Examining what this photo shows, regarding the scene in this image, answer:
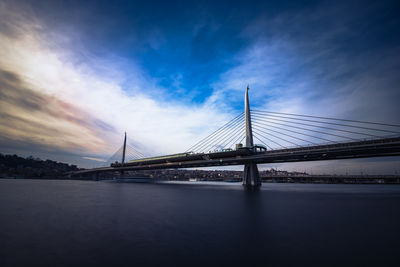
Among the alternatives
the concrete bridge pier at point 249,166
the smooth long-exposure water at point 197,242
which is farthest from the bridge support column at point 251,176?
the smooth long-exposure water at point 197,242

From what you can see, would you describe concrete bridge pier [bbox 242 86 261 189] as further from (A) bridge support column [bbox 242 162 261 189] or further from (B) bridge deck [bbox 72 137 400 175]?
(B) bridge deck [bbox 72 137 400 175]

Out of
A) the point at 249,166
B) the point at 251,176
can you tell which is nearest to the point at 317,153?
the point at 249,166

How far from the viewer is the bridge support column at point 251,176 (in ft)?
177

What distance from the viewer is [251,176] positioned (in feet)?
179

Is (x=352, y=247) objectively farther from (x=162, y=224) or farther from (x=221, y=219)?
(x=162, y=224)

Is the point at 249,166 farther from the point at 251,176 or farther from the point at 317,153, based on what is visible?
the point at 317,153

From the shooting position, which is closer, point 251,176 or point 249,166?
point 251,176

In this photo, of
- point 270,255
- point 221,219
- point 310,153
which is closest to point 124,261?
point 270,255

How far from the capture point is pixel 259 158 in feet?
157

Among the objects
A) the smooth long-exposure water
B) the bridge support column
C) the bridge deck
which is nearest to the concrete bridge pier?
the bridge support column

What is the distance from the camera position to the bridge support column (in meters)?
53.9

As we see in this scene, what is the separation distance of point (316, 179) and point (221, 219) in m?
161

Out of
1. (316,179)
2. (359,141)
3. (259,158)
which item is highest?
(359,141)

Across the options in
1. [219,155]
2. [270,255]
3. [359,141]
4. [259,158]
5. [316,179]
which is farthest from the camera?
[316,179]
